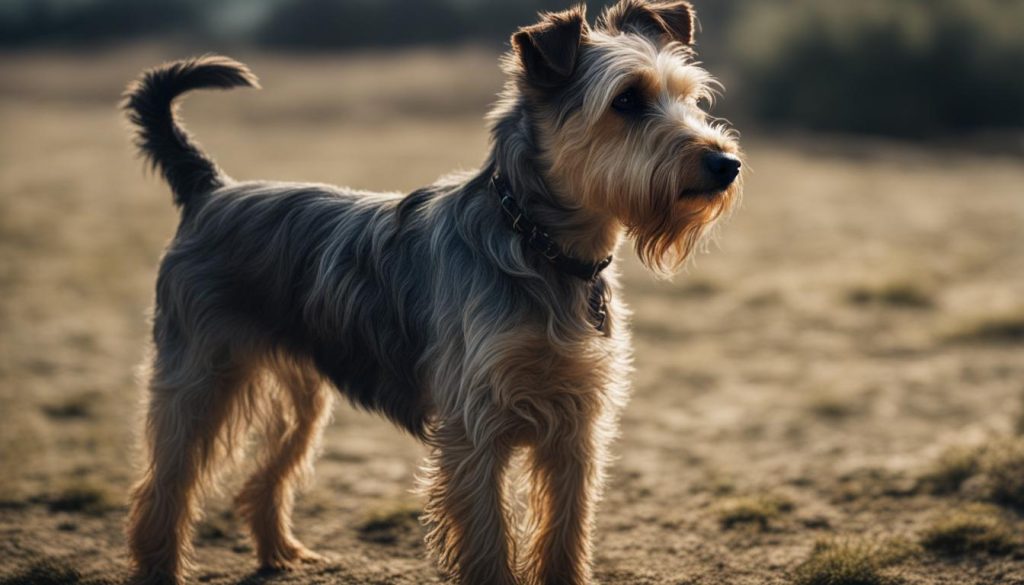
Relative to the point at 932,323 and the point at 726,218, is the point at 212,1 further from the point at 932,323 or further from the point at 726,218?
the point at 726,218

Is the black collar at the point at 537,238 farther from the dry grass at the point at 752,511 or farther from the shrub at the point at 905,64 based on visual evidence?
the shrub at the point at 905,64

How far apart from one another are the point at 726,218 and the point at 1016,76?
2296 cm

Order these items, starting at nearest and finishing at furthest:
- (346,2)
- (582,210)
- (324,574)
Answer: (582,210) < (324,574) < (346,2)

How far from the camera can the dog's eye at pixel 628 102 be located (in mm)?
Answer: 3711

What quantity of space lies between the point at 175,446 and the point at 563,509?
5.60 feet

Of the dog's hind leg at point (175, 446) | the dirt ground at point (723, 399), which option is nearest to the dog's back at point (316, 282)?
the dog's hind leg at point (175, 446)

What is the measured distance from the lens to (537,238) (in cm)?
368

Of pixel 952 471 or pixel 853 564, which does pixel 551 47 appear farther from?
pixel 952 471

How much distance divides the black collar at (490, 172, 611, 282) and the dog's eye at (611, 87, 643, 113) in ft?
1.69

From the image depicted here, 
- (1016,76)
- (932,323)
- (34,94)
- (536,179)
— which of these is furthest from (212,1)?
(536,179)

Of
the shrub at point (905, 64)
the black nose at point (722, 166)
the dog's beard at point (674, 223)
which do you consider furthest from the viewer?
the shrub at point (905, 64)

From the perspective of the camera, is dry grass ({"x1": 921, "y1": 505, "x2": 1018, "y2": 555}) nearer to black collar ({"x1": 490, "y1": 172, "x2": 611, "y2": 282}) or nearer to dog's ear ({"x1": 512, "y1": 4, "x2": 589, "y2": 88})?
black collar ({"x1": 490, "y1": 172, "x2": 611, "y2": 282})

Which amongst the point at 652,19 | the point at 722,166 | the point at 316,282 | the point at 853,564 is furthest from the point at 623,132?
the point at 853,564

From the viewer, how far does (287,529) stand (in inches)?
183
